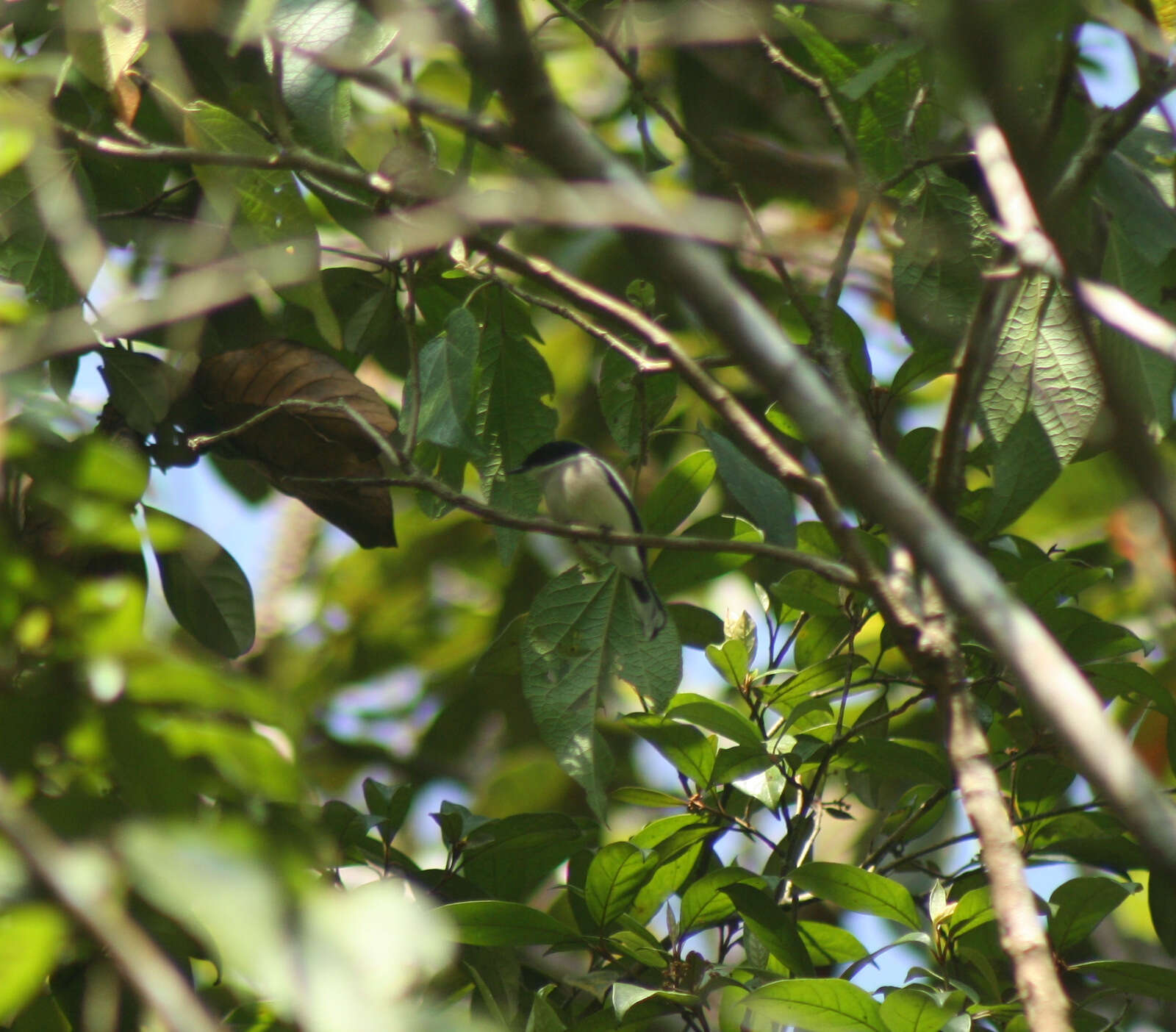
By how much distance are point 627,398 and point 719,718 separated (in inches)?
23.4

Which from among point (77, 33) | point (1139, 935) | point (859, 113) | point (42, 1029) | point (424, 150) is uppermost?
point (859, 113)

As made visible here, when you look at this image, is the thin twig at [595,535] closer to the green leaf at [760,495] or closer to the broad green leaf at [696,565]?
the green leaf at [760,495]

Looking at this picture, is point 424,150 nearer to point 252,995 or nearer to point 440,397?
point 440,397

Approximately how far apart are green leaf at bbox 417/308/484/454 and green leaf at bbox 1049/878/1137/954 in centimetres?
96

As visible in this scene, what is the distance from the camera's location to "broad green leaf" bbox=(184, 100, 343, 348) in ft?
Result: 5.96

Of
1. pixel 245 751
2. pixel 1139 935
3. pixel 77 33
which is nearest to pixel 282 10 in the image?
pixel 77 33

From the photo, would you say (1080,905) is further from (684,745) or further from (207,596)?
(207,596)

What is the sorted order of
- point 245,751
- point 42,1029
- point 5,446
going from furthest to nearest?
point 42,1029
point 5,446
point 245,751

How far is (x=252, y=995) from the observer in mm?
1771

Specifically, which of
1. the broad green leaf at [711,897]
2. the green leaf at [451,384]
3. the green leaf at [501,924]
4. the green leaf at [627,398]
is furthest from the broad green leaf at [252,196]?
the broad green leaf at [711,897]

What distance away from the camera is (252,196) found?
72.2 inches

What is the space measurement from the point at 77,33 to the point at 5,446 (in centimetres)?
113

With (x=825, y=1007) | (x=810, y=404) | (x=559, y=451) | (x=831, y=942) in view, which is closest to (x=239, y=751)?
(x=810, y=404)

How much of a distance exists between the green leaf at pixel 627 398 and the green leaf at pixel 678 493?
8 centimetres
